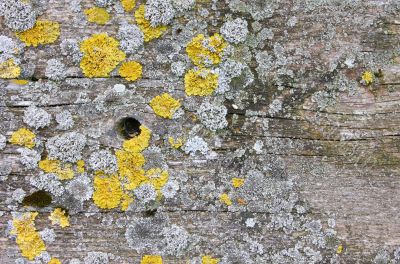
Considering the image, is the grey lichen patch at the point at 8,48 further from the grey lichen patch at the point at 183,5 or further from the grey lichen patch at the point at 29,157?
the grey lichen patch at the point at 183,5

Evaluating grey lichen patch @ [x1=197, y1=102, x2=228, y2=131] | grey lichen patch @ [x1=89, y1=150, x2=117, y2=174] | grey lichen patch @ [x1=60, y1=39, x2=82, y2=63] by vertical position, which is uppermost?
grey lichen patch @ [x1=60, y1=39, x2=82, y2=63]

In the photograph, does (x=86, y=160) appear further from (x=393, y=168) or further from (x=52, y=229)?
(x=393, y=168)

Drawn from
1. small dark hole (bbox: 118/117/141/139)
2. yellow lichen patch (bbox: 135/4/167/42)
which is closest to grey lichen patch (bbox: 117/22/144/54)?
yellow lichen patch (bbox: 135/4/167/42)

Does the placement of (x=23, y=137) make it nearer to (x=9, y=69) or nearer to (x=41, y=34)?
(x=9, y=69)

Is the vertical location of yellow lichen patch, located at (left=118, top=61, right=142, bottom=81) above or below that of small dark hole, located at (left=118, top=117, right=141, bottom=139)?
above

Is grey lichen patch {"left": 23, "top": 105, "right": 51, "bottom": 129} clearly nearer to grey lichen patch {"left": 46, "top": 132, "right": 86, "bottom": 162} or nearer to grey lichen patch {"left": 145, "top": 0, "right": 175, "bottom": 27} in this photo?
grey lichen patch {"left": 46, "top": 132, "right": 86, "bottom": 162}
